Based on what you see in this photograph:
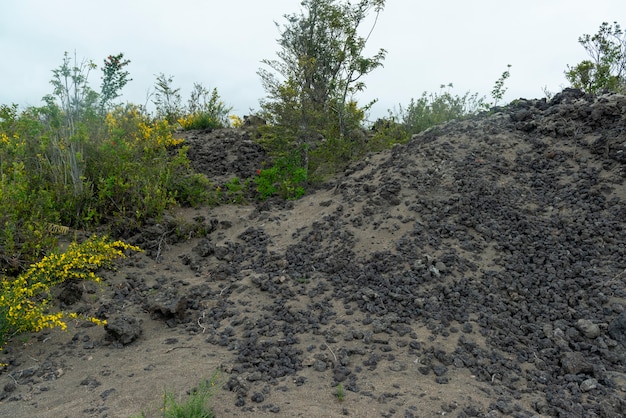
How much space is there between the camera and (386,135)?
318 inches

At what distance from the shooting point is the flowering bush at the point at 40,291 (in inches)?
161

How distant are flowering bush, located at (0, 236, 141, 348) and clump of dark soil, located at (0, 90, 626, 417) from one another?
23 centimetres

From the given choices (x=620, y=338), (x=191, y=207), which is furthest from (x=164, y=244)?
(x=620, y=338)

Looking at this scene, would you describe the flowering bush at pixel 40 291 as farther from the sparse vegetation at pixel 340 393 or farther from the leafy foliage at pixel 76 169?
the sparse vegetation at pixel 340 393

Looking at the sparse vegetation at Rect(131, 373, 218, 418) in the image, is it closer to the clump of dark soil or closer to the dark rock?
the clump of dark soil

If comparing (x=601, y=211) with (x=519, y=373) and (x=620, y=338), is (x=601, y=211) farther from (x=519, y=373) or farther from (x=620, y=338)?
(x=519, y=373)

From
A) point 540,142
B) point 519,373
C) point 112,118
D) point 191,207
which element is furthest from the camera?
point 112,118

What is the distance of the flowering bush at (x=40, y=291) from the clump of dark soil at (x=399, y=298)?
0.75ft

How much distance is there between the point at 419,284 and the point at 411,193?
5.04ft

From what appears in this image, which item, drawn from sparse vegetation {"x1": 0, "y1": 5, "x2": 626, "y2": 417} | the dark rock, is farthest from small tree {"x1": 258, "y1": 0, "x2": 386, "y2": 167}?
the dark rock

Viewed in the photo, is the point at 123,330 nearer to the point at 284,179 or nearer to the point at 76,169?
the point at 76,169

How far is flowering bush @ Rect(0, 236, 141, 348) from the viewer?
4.09m

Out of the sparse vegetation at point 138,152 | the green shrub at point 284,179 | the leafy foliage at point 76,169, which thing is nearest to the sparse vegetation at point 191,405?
the sparse vegetation at point 138,152

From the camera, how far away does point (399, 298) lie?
434cm
